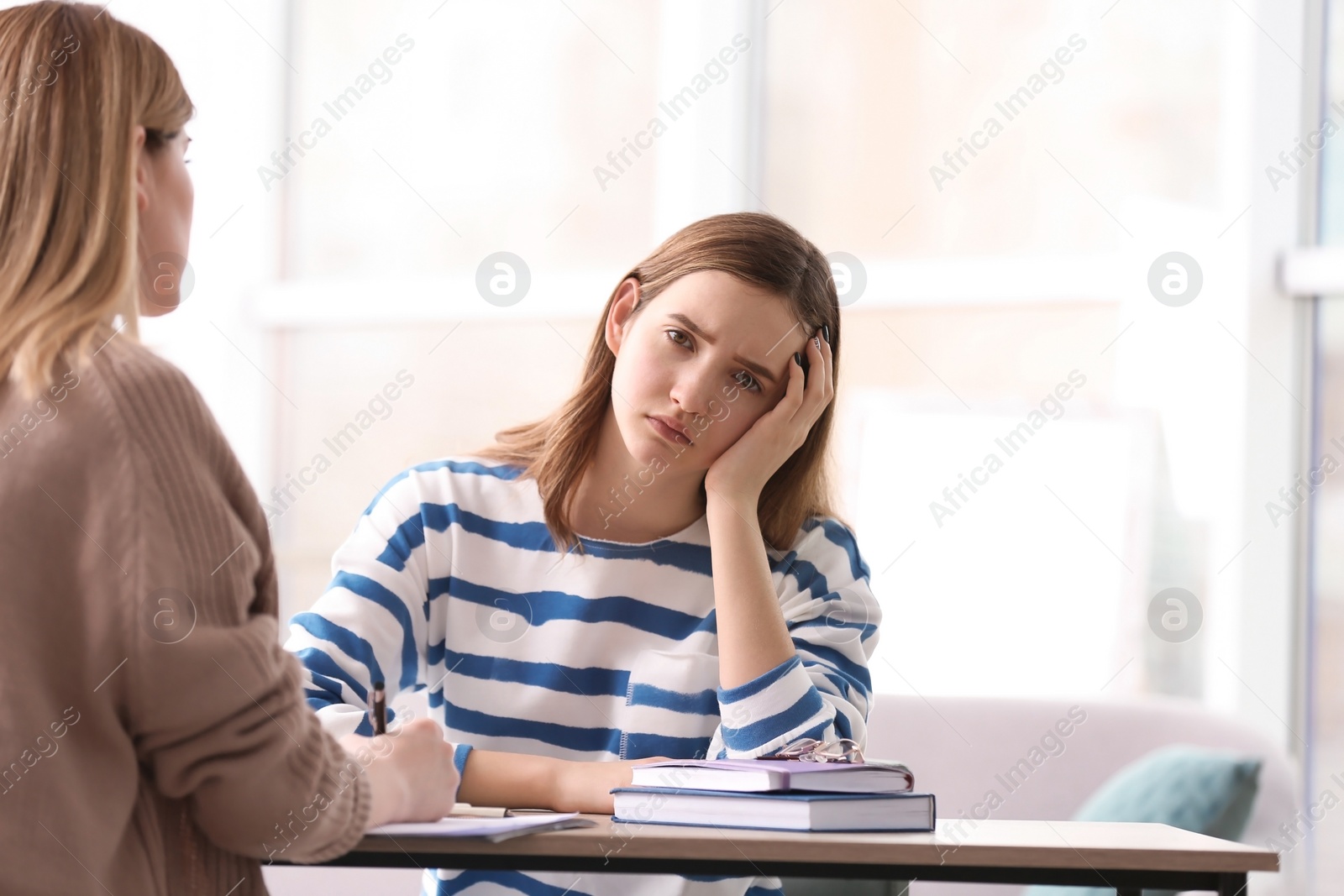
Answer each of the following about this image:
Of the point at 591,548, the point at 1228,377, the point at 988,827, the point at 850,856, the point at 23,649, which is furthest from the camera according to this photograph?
the point at 1228,377

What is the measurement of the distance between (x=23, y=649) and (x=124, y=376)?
0.21 metres

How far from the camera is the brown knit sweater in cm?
92

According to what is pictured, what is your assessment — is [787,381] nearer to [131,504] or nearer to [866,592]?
[866,592]

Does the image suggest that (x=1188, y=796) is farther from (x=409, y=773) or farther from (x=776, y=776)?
(x=409, y=773)

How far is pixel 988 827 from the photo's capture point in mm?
1235

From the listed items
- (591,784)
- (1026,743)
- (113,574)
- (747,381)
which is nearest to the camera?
(113,574)

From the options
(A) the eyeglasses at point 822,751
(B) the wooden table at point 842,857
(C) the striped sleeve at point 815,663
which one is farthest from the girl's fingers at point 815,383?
(B) the wooden table at point 842,857

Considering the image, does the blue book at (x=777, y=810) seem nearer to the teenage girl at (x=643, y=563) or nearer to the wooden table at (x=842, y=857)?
the wooden table at (x=842, y=857)

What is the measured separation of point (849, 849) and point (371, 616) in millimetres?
671

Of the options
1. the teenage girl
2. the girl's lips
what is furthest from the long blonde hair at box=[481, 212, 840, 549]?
the girl's lips

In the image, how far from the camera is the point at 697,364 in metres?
1.57

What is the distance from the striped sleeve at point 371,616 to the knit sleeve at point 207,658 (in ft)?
1.10

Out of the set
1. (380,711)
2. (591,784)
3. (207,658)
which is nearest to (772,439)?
(591,784)

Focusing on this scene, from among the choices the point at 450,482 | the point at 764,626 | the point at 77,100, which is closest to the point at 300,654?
the point at 450,482
